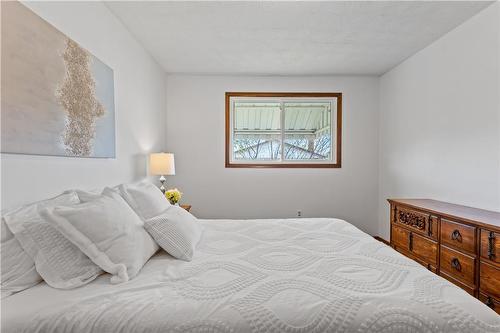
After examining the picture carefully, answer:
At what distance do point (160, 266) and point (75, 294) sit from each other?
1.36 feet

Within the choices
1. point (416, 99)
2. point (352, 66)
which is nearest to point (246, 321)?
point (416, 99)

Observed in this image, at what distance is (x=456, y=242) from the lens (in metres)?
2.24

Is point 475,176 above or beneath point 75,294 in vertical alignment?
above

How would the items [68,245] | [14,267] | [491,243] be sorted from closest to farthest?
[14,267] < [68,245] < [491,243]

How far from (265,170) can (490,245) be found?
117 inches

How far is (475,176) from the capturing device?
2.62 metres

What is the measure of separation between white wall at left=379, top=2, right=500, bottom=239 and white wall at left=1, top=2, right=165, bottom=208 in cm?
326

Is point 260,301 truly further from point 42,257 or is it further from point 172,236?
point 42,257

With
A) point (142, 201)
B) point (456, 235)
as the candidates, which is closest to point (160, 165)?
point (142, 201)

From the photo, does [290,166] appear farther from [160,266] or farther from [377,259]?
[160,266]

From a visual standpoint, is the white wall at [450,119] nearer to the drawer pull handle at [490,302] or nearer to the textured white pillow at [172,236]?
the drawer pull handle at [490,302]

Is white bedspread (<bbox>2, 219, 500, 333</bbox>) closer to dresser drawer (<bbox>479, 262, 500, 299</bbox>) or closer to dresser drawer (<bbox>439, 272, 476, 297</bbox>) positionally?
dresser drawer (<bbox>479, 262, 500, 299</bbox>)

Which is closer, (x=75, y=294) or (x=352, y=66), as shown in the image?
(x=75, y=294)

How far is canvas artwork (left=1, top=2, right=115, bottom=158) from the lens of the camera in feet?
4.69
